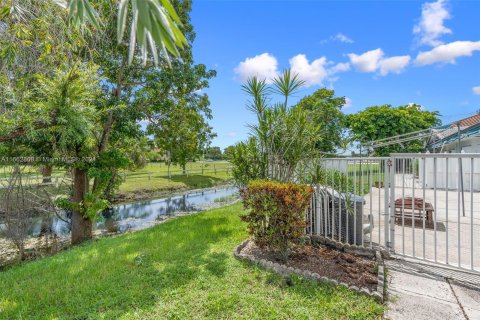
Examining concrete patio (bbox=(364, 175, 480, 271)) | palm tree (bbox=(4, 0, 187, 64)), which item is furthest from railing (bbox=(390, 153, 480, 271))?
palm tree (bbox=(4, 0, 187, 64))

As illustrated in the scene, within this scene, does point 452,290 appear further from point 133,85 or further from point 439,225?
point 133,85

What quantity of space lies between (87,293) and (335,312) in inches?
113

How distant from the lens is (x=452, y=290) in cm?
310

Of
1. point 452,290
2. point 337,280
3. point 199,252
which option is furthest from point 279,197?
point 452,290

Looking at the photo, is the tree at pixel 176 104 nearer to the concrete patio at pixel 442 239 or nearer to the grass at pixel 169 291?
the grass at pixel 169 291

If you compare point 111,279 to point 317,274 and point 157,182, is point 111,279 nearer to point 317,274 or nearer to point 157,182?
point 317,274

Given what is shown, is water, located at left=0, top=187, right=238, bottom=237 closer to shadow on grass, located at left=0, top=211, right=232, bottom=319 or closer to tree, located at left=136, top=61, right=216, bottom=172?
tree, located at left=136, top=61, right=216, bottom=172

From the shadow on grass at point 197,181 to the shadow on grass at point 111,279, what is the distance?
16190mm

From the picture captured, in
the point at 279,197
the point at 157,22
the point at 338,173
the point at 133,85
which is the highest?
the point at 133,85

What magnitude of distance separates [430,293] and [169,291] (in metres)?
3.00

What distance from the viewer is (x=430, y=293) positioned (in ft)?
9.93

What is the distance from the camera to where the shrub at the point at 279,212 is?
3.73 m

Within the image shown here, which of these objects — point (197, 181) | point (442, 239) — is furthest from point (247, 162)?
point (197, 181)

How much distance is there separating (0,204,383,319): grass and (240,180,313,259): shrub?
479 millimetres
